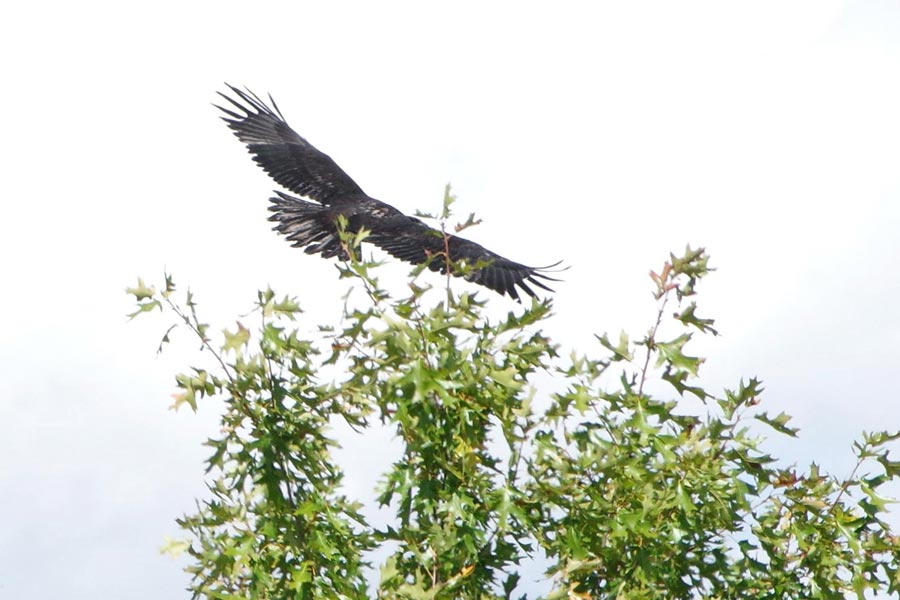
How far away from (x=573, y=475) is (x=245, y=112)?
33.8 ft

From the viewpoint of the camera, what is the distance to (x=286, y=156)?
46.4 feet

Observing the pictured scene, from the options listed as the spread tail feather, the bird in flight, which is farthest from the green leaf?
the spread tail feather

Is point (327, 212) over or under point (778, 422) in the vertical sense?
over

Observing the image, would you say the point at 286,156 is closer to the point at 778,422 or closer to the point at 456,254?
the point at 456,254

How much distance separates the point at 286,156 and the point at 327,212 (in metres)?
1.60

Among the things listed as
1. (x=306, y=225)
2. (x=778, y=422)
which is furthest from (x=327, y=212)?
(x=778, y=422)

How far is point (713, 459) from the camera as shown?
550 cm

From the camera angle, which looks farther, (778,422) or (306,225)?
(306,225)

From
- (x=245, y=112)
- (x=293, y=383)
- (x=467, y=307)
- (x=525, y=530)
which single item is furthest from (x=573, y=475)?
(x=245, y=112)

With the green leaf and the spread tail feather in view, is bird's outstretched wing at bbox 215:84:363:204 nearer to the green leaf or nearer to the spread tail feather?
the spread tail feather

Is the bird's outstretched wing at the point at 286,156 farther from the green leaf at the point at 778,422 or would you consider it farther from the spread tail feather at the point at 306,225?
the green leaf at the point at 778,422

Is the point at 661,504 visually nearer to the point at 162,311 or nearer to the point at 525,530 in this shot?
the point at 525,530

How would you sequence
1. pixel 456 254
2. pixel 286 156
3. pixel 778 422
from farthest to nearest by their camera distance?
pixel 286 156, pixel 456 254, pixel 778 422

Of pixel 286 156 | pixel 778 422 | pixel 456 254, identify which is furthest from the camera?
pixel 286 156
